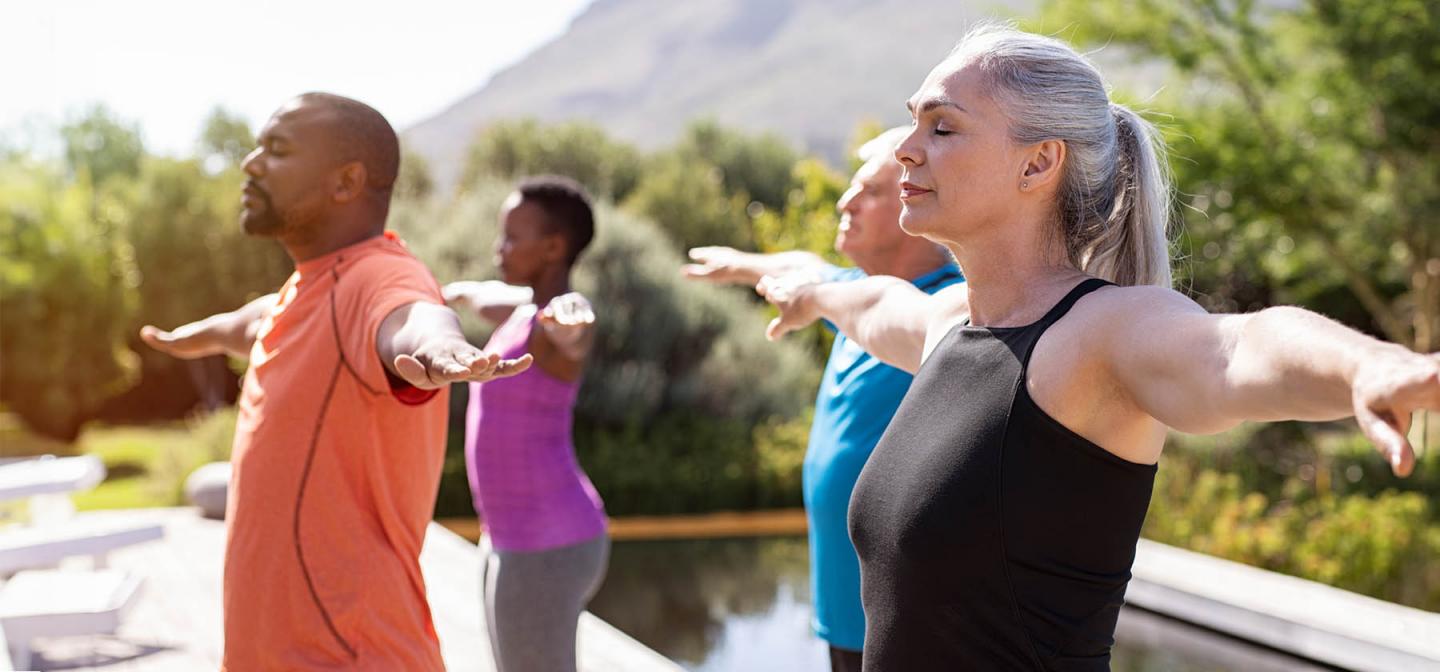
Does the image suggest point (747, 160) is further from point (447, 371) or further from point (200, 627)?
point (447, 371)

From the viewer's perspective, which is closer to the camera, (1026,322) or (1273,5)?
(1026,322)

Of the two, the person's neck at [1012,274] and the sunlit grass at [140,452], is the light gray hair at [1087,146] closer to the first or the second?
the person's neck at [1012,274]

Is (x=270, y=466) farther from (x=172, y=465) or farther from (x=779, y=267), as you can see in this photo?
(x=172, y=465)

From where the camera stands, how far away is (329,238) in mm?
2402

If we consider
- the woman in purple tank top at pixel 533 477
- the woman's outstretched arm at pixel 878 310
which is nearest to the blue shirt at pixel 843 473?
the woman's outstretched arm at pixel 878 310

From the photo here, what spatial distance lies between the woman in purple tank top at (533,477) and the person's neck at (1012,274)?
74.3 inches

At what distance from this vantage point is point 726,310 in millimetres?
15227

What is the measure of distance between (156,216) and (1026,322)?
95.1 feet

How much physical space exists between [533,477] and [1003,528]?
2.44m

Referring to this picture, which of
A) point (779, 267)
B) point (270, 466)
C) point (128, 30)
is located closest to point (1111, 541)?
point (270, 466)

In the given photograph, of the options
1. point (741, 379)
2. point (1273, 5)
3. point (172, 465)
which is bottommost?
point (741, 379)

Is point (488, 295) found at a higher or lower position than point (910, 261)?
lower

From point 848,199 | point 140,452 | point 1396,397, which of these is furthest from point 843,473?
point 140,452

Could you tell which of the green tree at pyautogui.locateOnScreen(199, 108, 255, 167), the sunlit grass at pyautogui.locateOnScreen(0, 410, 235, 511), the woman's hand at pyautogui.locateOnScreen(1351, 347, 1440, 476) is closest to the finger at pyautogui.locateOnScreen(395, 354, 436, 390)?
the woman's hand at pyautogui.locateOnScreen(1351, 347, 1440, 476)
